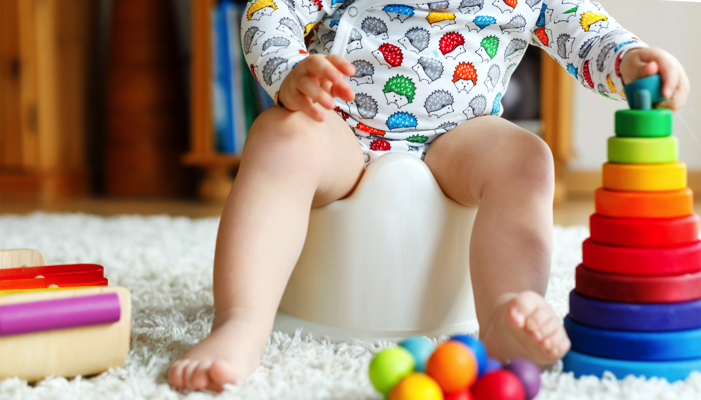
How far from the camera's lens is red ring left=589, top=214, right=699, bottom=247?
20.6 inches

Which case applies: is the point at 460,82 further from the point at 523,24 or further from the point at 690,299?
the point at 690,299

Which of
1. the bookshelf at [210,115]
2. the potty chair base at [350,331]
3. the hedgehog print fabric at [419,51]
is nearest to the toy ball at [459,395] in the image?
the potty chair base at [350,331]

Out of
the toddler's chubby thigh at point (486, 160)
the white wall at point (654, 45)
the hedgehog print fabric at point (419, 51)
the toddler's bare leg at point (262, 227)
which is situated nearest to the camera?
the toddler's bare leg at point (262, 227)

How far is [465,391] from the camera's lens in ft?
1.52

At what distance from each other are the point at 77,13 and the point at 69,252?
3.79 ft

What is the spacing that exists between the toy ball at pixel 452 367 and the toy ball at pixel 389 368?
16 millimetres

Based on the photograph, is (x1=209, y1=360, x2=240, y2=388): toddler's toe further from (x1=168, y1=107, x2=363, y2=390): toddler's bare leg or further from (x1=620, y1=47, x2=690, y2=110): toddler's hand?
(x1=620, y1=47, x2=690, y2=110): toddler's hand

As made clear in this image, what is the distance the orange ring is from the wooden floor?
1.00 meters

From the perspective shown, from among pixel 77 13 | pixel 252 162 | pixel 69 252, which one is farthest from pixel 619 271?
pixel 77 13

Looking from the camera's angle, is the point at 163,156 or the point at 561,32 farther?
the point at 163,156

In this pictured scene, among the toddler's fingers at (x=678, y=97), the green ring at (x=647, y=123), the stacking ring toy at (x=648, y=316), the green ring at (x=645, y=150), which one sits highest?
the toddler's fingers at (x=678, y=97)

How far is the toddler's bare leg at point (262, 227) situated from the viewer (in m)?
0.56

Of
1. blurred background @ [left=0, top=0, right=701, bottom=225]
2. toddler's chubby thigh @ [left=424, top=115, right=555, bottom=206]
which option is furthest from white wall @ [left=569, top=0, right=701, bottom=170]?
toddler's chubby thigh @ [left=424, top=115, right=555, bottom=206]

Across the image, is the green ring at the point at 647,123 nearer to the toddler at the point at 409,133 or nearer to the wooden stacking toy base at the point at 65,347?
the toddler at the point at 409,133
